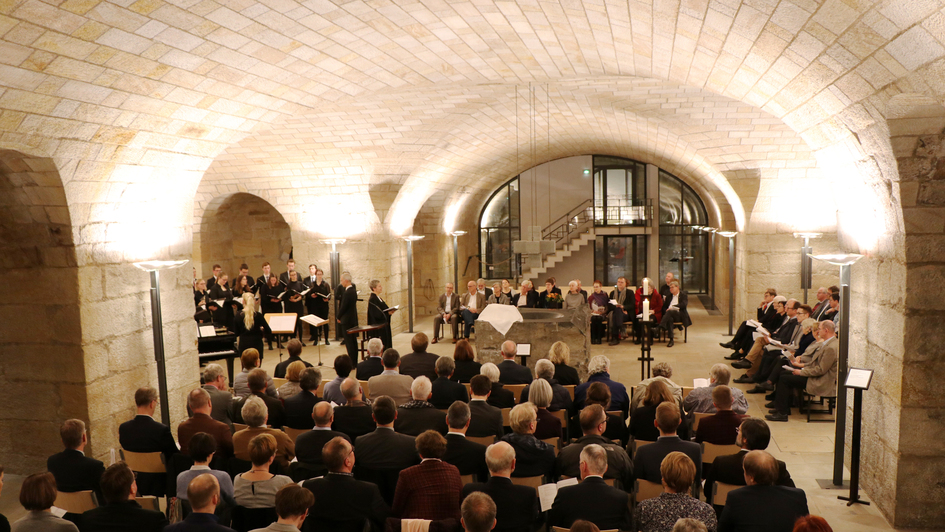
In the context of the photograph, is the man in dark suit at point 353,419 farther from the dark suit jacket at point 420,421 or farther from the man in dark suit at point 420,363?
the man in dark suit at point 420,363

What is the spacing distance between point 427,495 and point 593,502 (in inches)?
36.0

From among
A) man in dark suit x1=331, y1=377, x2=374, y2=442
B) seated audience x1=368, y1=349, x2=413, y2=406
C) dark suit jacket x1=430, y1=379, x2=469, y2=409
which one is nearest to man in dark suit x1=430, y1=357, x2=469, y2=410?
dark suit jacket x1=430, y1=379, x2=469, y2=409

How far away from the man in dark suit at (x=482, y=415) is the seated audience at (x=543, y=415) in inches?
11.1

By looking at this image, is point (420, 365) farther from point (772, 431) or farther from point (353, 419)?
point (772, 431)

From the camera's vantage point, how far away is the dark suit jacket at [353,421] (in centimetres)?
499

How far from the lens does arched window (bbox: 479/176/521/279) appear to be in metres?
20.0

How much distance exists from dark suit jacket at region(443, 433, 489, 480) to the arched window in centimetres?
1576

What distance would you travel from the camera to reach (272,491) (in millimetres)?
3738

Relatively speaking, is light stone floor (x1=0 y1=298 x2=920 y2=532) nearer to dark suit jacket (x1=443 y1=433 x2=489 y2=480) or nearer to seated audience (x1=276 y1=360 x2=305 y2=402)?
seated audience (x1=276 y1=360 x2=305 y2=402)

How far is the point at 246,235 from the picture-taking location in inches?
620

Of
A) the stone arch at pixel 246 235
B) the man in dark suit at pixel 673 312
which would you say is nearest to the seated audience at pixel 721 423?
A: the man in dark suit at pixel 673 312

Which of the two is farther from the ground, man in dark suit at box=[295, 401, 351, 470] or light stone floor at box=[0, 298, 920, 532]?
man in dark suit at box=[295, 401, 351, 470]

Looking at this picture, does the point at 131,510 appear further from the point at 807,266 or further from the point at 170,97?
the point at 807,266

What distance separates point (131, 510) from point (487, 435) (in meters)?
2.40
